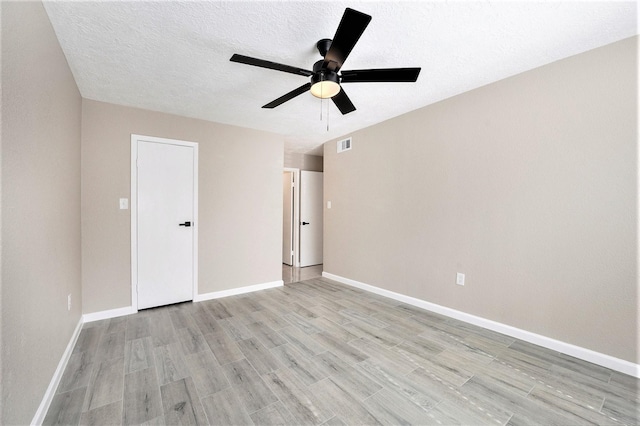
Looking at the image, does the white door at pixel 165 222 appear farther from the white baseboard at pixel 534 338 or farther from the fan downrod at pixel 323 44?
the white baseboard at pixel 534 338

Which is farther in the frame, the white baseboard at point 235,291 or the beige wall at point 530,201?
the white baseboard at point 235,291

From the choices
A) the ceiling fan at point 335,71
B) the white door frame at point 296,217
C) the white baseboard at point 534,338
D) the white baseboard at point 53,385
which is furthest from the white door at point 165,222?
the white baseboard at point 534,338

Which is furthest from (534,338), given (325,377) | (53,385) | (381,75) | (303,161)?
(303,161)

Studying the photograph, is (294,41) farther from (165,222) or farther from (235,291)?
(235,291)

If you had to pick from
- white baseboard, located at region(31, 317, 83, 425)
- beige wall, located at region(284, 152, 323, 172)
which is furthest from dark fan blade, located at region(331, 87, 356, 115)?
beige wall, located at region(284, 152, 323, 172)

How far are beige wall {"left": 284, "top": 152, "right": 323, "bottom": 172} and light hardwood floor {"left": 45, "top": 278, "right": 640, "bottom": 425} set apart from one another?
11.4 feet

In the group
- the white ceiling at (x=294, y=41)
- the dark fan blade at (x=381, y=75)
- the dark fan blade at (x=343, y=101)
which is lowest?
the dark fan blade at (x=343, y=101)

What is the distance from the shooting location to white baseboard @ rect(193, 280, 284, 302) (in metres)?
3.58

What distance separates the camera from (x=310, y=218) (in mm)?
5781

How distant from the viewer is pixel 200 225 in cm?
359

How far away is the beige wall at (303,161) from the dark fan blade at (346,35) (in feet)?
12.2

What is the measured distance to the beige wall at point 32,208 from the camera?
46.4 inches

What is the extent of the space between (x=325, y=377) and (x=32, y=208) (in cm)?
212

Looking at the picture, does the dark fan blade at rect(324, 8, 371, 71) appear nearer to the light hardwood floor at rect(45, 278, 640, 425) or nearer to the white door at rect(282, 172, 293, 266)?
the light hardwood floor at rect(45, 278, 640, 425)
